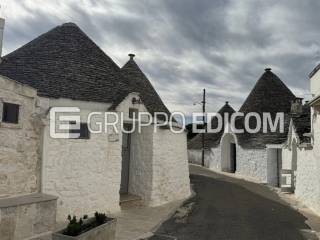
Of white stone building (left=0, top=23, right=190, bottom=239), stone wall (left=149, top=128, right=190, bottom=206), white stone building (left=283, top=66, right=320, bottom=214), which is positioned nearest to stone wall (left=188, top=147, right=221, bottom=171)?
white stone building (left=283, top=66, right=320, bottom=214)

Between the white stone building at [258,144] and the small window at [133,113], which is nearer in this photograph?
the small window at [133,113]

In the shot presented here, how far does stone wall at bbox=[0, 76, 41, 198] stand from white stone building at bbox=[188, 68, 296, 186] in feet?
45.2

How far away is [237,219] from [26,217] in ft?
19.9

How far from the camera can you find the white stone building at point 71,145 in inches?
321

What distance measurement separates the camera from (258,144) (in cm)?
2088

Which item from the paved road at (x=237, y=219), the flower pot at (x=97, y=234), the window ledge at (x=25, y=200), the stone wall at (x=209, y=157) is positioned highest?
the stone wall at (x=209, y=157)

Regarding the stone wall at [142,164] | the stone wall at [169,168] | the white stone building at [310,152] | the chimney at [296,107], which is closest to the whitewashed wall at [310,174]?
the white stone building at [310,152]

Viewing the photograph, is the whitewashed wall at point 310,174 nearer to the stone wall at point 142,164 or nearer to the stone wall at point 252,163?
the stone wall at point 142,164

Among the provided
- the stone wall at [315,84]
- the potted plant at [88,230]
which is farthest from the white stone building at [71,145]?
the stone wall at [315,84]

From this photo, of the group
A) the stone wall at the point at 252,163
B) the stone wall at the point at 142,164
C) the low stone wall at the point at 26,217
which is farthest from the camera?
the stone wall at the point at 252,163

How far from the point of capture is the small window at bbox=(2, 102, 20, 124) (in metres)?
8.16

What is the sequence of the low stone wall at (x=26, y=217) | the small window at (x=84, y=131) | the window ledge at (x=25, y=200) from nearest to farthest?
the low stone wall at (x=26, y=217) < the window ledge at (x=25, y=200) < the small window at (x=84, y=131)

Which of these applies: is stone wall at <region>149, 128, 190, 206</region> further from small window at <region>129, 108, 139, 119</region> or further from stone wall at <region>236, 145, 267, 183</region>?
stone wall at <region>236, 145, 267, 183</region>

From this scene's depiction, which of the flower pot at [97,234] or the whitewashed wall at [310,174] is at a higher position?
the whitewashed wall at [310,174]
